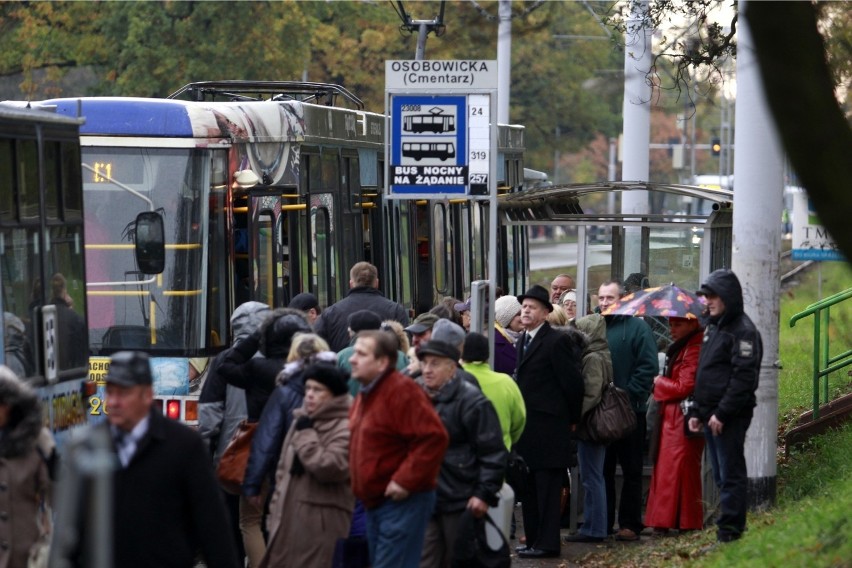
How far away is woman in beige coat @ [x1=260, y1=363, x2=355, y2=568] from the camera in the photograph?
7773mm

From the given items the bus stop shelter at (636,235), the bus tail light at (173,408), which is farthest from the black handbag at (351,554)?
the bus stop shelter at (636,235)

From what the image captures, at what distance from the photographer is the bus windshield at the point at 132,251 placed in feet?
39.1

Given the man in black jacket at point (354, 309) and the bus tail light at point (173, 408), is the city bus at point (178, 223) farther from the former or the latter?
the man in black jacket at point (354, 309)

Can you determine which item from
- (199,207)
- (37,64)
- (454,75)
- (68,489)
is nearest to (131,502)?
(68,489)

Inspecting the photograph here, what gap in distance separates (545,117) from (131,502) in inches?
2274

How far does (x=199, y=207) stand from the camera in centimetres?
1217

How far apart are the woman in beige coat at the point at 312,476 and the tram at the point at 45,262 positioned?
1485 mm

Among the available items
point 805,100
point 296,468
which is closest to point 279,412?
point 296,468

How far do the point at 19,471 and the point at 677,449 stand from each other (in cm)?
589

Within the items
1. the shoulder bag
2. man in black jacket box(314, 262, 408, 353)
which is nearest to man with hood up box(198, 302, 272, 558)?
the shoulder bag

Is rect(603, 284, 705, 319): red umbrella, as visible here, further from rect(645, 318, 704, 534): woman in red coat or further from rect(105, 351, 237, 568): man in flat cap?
rect(105, 351, 237, 568): man in flat cap

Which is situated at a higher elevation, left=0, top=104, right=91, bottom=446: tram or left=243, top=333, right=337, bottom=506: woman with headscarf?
left=0, top=104, right=91, bottom=446: tram

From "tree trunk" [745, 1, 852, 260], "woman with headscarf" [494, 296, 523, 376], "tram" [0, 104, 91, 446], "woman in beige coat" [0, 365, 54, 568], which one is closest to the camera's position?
"tree trunk" [745, 1, 852, 260]

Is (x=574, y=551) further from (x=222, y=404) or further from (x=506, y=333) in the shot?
(x=222, y=404)
